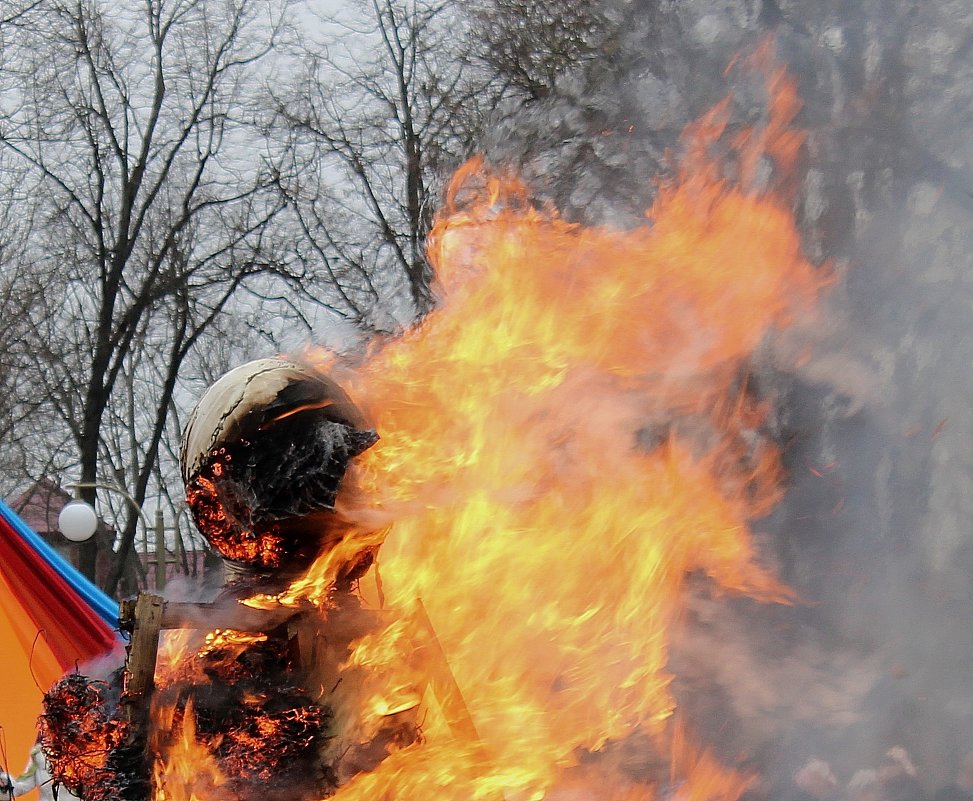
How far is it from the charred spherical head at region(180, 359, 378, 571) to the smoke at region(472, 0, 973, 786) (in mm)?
2396

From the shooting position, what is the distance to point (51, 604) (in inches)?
328

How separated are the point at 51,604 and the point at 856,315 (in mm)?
6105

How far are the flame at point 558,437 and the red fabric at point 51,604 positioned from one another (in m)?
4.50

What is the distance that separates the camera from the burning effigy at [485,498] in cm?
336

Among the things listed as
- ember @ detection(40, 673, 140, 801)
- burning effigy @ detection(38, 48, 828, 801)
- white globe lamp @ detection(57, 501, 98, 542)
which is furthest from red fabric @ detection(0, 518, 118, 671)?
ember @ detection(40, 673, 140, 801)

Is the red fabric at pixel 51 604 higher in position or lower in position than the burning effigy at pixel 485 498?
higher

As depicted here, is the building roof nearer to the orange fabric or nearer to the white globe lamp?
the white globe lamp

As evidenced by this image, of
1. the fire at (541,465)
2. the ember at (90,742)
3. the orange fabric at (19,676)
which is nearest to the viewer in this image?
the ember at (90,742)

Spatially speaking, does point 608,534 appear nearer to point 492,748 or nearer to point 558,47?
point 492,748

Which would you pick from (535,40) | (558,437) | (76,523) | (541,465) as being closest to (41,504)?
(76,523)

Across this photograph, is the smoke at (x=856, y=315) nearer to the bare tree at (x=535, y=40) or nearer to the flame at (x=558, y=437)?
the flame at (x=558, y=437)

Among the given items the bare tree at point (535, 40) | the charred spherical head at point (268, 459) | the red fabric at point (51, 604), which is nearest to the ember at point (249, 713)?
the charred spherical head at point (268, 459)

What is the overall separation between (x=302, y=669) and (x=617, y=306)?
7.35 ft

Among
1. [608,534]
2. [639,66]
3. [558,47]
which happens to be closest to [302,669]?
[608,534]
